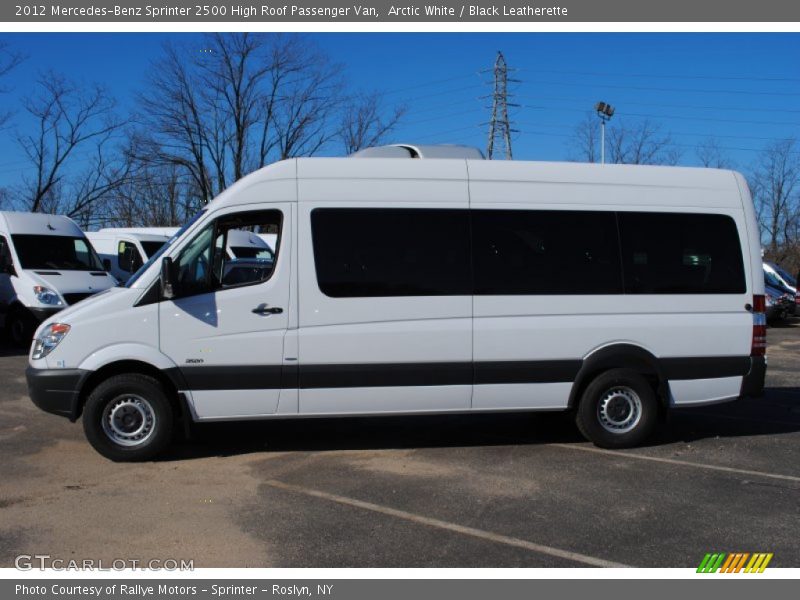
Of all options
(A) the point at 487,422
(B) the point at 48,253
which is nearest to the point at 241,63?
(B) the point at 48,253

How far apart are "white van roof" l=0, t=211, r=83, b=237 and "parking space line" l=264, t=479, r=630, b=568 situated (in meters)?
10.4

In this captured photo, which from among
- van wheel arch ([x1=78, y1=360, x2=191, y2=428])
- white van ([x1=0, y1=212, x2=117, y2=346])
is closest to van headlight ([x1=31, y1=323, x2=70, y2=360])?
van wheel arch ([x1=78, y1=360, x2=191, y2=428])

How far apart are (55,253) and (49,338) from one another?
8548mm

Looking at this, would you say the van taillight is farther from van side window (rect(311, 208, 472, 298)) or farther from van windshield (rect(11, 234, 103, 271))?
van windshield (rect(11, 234, 103, 271))

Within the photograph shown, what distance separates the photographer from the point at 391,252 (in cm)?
696

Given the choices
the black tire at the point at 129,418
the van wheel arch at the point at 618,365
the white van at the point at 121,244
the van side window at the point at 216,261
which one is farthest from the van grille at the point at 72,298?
the van wheel arch at the point at 618,365

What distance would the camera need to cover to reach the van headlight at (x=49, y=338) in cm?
668

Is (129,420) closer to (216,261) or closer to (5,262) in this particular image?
(216,261)

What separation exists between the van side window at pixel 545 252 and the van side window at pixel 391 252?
0.66 ft

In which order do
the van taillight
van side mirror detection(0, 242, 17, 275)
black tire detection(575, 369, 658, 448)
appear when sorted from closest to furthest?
black tire detection(575, 369, 658, 448), the van taillight, van side mirror detection(0, 242, 17, 275)

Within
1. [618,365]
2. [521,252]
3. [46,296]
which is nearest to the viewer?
[521,252]

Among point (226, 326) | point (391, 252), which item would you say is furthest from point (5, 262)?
point (391, 252)

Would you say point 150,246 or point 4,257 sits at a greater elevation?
point 150,246

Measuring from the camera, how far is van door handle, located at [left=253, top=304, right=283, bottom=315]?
677cm
